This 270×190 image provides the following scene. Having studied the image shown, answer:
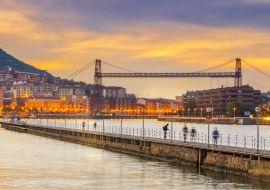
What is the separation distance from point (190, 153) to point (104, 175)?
21.5ft

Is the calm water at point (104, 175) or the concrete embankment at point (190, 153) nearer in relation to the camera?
the calm water at point (104, 175)

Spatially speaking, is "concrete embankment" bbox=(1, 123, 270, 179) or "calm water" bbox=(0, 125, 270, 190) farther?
"concrete embankment" bbox=(1, 123, 270, 179)

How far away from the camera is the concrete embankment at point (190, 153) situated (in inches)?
1363

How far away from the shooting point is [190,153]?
42.8m

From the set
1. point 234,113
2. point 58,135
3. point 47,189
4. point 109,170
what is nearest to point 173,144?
point 109,170

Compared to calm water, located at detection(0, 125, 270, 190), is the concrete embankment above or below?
above

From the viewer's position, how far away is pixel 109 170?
136 ft

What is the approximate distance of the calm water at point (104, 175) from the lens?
3325 cm

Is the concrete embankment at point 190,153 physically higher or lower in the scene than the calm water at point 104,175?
higher

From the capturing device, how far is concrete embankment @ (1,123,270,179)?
114 ft

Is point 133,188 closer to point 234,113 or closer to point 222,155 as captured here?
point 222,155

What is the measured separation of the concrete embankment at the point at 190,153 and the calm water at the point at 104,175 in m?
0.67

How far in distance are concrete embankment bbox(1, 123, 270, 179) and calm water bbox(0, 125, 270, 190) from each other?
0.67 metres

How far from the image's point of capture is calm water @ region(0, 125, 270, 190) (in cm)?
3325
